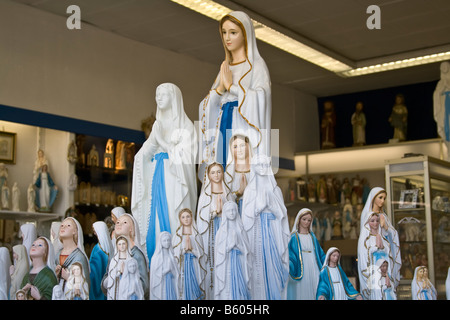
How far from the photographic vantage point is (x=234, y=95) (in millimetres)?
6320

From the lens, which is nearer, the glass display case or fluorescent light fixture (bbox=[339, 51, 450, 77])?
the glass display case

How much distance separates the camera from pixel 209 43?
11.3 m

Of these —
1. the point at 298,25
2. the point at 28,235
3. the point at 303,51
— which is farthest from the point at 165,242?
the point at 303,51

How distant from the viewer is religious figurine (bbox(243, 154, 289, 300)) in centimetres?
546

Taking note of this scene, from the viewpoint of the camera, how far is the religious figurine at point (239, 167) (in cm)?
584

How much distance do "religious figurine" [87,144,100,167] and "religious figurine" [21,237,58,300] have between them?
185 inches

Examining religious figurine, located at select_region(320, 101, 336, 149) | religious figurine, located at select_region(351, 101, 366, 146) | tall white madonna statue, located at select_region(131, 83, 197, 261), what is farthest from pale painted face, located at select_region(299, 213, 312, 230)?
religious figurine, located at select_region(320, 101, 336, 149)

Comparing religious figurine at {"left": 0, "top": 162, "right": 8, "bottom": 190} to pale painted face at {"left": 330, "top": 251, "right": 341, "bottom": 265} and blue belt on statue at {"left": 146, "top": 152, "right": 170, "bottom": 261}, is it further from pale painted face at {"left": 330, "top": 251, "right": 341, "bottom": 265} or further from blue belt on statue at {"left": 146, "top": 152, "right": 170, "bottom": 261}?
pale painted face at {"left": 330, "top": 251, "right": 341, "bottom": 265}

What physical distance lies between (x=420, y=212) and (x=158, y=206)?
3660mm

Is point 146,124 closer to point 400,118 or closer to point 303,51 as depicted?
point 303,51

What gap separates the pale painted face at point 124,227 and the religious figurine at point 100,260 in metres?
0.70
